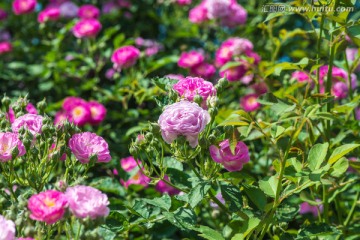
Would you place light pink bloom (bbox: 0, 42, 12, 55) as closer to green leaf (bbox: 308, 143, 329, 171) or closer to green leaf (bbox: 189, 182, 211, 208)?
green leaf (bbox: 189, 182, 211, 208)

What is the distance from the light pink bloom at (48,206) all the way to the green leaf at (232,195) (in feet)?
1.53

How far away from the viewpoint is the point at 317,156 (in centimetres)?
164

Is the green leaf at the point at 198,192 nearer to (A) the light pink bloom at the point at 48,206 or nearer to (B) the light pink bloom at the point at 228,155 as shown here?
(B) the light pink bloom at the point at 228,155

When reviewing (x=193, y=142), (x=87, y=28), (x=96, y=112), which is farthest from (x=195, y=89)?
(x=87, y=28)

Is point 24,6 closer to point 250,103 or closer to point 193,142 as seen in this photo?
point 250,103

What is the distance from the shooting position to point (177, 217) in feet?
5.39

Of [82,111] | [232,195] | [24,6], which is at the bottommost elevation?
[24,6]

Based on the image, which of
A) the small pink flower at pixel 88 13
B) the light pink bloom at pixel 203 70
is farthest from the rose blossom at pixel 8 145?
the small pink flower at pixel 88 13

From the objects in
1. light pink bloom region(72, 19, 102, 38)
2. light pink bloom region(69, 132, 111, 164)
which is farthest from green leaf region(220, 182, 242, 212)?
light pink bloom region(72, 19, 102, 38)

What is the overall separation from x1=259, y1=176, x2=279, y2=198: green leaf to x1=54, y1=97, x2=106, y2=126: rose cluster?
1.04 m

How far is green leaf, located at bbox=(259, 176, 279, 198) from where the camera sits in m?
1.62

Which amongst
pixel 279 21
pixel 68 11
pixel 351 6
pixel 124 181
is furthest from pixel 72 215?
pixel 68 11

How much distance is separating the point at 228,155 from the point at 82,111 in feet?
3.40

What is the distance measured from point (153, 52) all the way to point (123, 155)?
0.82m
